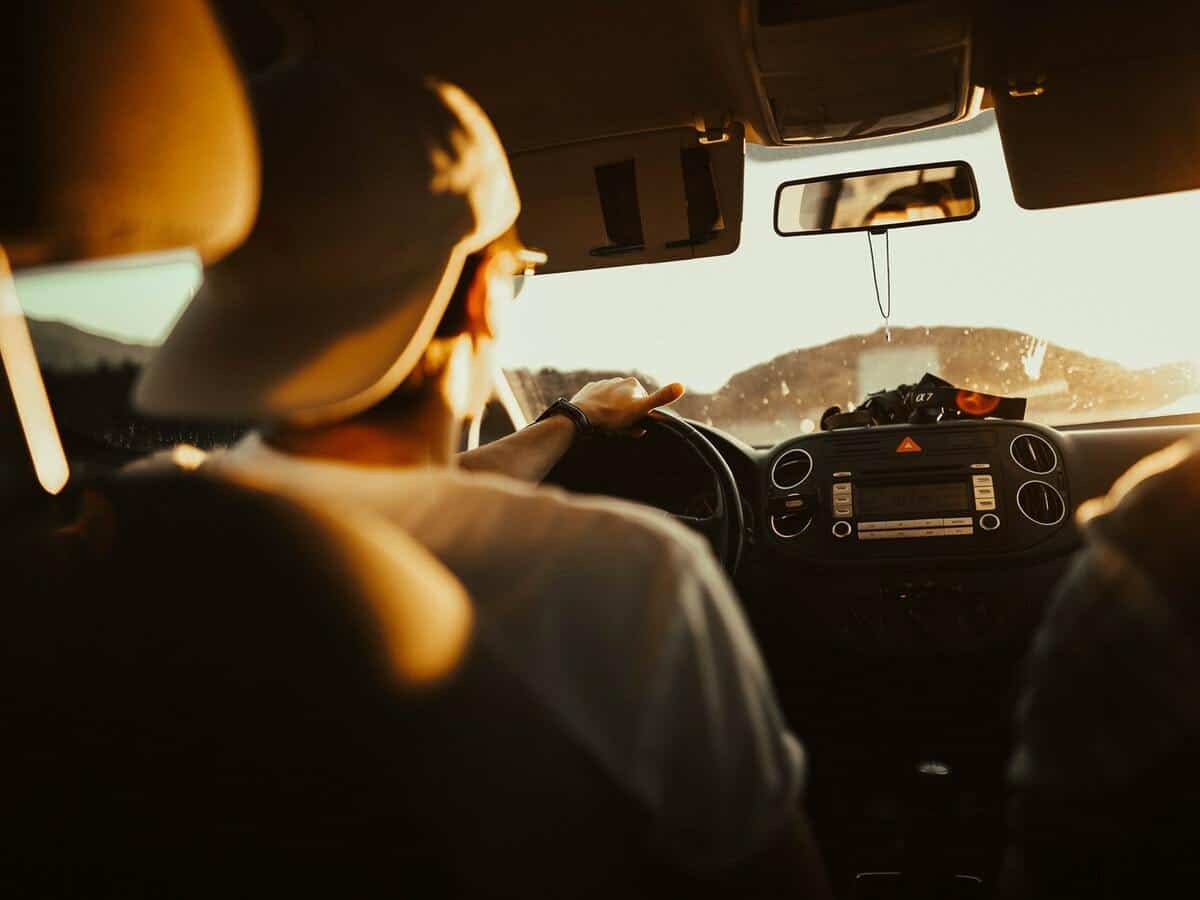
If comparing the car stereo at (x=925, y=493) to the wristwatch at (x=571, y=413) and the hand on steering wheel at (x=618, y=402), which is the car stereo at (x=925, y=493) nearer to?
the hand on steering wheel at (x=618, y=402)

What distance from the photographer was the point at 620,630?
1090 millimetres

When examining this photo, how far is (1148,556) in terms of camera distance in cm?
114

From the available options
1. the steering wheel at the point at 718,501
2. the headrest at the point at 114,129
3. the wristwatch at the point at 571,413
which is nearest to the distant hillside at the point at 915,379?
the steering wheel at the point at 718,501

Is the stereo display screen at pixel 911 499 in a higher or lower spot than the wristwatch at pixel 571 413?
lower

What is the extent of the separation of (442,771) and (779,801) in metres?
0.44

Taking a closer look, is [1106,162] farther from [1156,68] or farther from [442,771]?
[442,771]

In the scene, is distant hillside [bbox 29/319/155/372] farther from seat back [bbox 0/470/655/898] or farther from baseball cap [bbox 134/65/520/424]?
seat back [bbox 0/470/655/898]

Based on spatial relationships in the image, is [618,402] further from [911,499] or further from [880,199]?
[880,199]

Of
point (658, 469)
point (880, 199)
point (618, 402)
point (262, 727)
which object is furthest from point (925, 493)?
point (262, 727)

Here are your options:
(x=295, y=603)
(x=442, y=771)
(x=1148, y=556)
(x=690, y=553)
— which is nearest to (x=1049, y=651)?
(x=1148, y=556)

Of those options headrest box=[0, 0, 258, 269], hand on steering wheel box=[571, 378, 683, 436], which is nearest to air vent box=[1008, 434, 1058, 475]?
hand on steering wheel box=[571, 378, 683, 436]

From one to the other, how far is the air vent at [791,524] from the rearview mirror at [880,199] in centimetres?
121

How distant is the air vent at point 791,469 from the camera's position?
12.6ft

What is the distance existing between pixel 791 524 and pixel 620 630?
283cm
